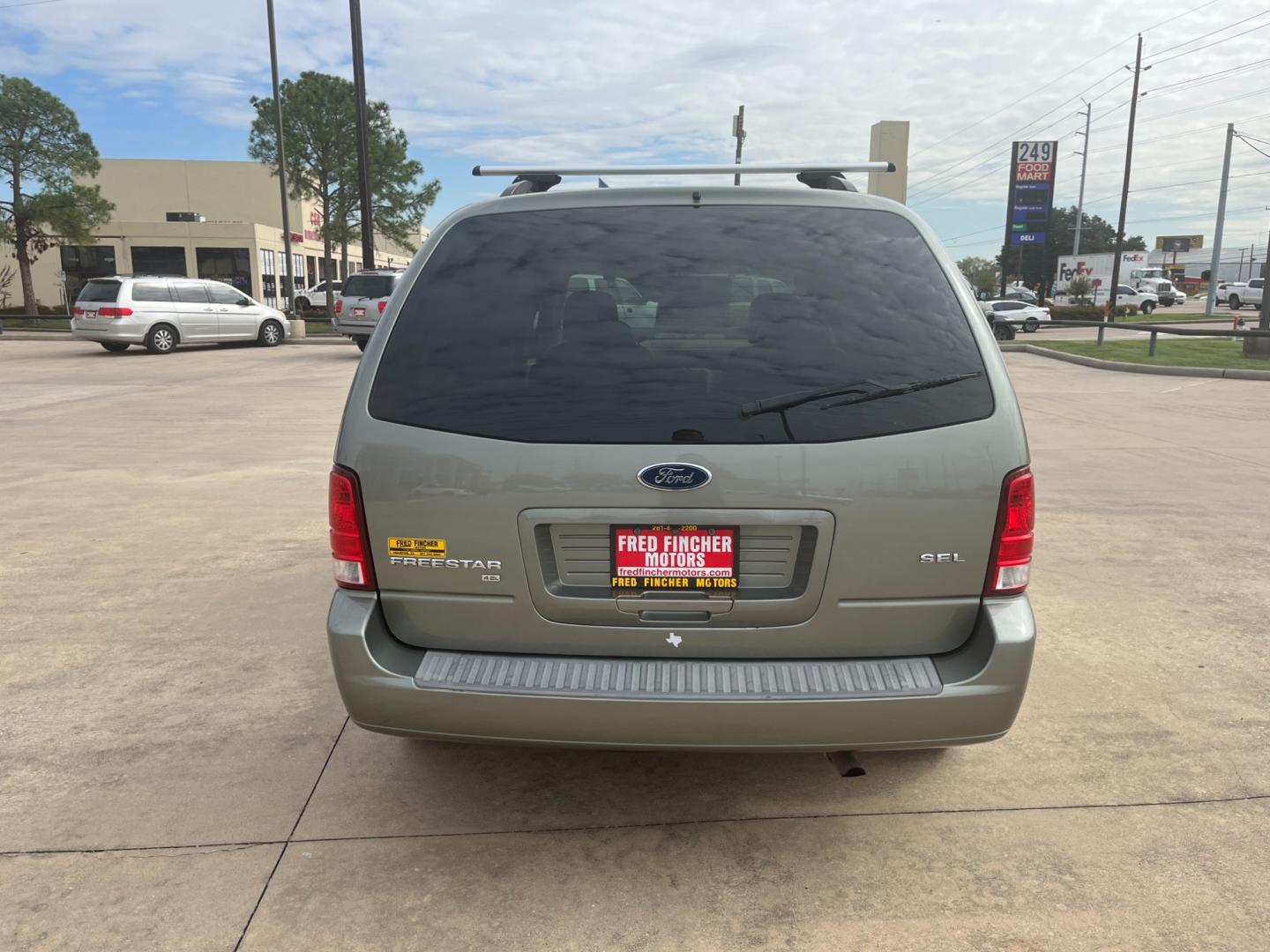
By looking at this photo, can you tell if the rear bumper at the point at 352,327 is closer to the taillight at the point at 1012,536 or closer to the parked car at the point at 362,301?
the parked car at the point at 362,301

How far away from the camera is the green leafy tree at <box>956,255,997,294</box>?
129 metres

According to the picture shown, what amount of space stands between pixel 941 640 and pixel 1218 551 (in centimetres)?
434

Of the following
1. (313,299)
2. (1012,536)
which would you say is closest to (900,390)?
(1012,536)

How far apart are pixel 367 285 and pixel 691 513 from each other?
68.0ft

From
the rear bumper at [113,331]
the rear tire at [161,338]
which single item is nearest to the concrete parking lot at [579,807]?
the rear bumper at [113,331]

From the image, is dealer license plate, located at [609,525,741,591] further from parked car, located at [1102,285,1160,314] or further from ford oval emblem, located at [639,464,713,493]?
parked car, located at [1102,285,1160,314]

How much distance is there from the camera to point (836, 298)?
2.69 meters

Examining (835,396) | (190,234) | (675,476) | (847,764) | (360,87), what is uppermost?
(360,87)

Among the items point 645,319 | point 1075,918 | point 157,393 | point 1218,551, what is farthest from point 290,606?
point 157,393

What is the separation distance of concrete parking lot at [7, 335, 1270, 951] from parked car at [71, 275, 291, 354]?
18454 mm

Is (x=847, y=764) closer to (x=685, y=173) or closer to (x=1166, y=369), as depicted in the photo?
(x=685, y=173)

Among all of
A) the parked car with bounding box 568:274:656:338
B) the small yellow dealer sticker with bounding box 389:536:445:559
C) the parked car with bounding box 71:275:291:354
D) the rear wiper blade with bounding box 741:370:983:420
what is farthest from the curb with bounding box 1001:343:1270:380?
the parked car with bounding box 71:275:291:354

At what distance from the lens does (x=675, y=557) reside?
102 inches

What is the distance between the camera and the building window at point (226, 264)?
51375 millimetres
